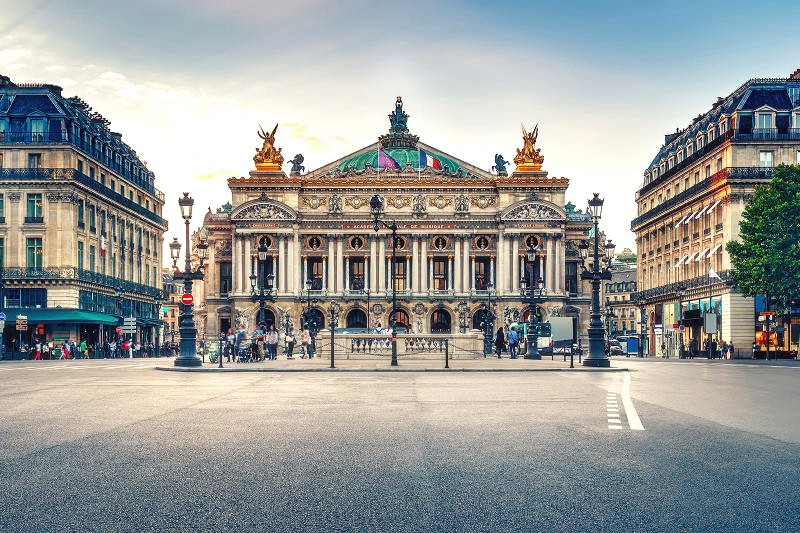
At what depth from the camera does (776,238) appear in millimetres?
55750

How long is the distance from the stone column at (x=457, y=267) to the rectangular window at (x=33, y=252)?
45001 mm

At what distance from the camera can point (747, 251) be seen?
56.8 metres

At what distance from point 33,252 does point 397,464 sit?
65.5 metres

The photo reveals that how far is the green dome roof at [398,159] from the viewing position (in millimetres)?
111125

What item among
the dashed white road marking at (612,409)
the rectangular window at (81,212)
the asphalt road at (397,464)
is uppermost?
the rectangular window at (81,212)

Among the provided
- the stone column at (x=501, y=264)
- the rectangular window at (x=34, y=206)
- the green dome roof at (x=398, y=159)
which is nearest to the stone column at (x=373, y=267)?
the green dome roof at (x=398, y=159)

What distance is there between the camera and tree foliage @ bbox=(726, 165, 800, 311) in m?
55.0

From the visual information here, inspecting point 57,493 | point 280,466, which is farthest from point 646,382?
point 57,493

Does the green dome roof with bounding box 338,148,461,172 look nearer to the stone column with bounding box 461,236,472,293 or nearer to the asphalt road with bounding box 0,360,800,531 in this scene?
the stone column with bounding box 461,236,472,293

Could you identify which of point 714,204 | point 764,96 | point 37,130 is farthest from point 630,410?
point 37,130

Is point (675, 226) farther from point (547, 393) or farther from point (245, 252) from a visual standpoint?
point (547, 393)

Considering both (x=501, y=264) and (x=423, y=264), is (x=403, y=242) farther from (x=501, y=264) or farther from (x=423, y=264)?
(x=501, y=264)

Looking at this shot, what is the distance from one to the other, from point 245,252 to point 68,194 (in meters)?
30.3

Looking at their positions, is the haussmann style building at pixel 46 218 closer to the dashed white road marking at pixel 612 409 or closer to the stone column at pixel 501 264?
the stone column at pixel 501 264
